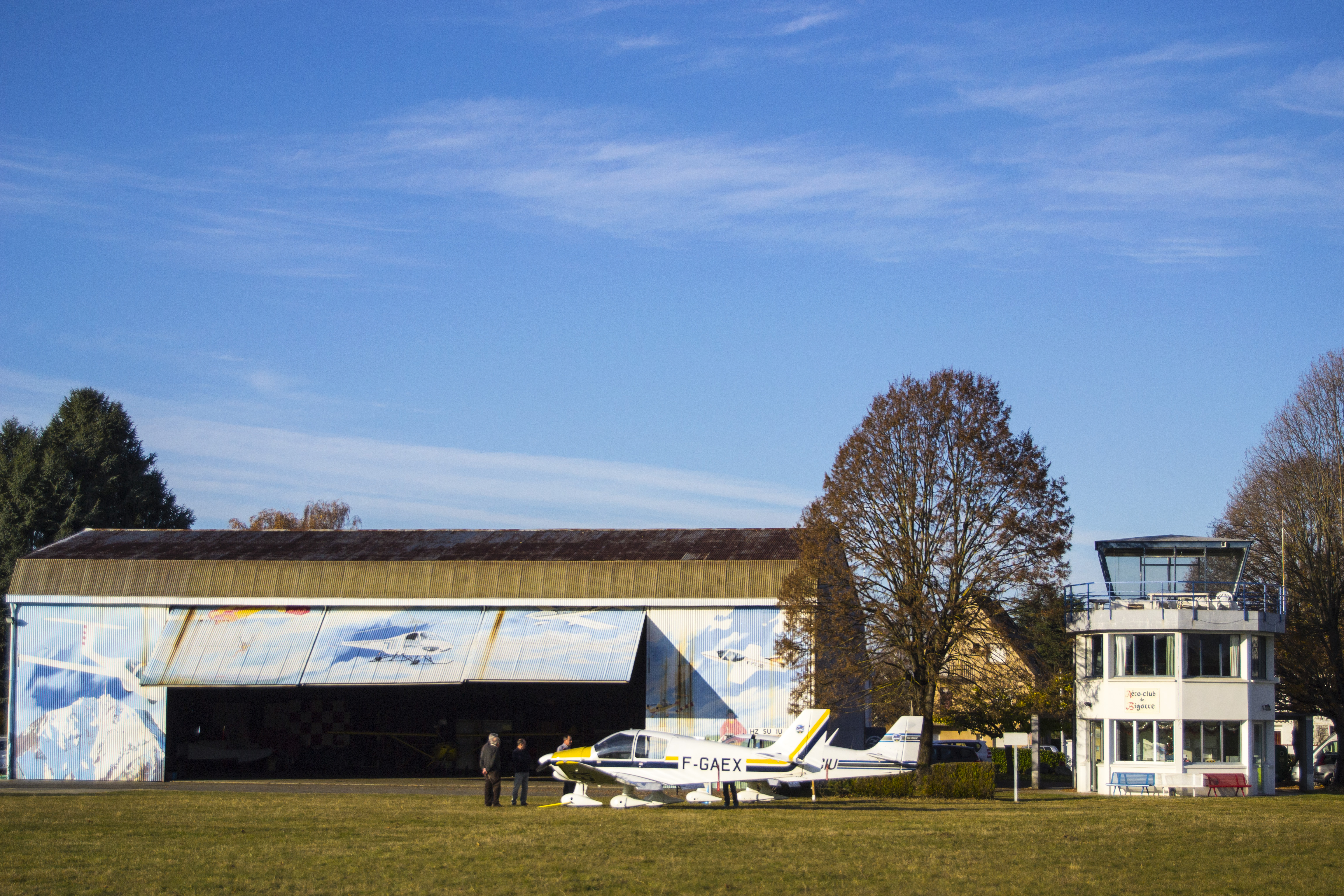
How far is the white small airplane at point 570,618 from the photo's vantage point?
38.3 meters

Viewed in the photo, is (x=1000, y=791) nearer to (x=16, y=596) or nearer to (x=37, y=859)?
(x=37, y=859)

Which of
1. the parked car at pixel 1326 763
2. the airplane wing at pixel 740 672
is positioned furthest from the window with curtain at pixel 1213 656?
the airplane wing at pixel 740 672

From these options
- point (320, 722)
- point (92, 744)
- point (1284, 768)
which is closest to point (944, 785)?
point (1284, 768)

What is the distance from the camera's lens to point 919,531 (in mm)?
33781

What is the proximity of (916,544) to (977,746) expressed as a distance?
16211 mm

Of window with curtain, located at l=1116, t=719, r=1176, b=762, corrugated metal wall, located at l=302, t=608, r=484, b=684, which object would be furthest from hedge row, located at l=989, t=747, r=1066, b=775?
corrugated metal wall, located at l=302, t=608, r=484, b=684

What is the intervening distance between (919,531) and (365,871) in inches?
859

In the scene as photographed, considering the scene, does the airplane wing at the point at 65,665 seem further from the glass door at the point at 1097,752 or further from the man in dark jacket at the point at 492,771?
the glass door at the point at 1097,752

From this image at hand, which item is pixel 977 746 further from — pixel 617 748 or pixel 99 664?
pixel 99 664

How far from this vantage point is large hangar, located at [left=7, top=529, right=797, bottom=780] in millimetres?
37094

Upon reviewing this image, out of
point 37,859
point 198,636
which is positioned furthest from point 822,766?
point 198,636

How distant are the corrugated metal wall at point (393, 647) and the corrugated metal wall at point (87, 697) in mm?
5851

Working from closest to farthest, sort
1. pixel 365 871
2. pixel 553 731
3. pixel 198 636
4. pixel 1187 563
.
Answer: pixel 365 871 → pixel 1187 563 → pixel 198 636 → pixel 553 731

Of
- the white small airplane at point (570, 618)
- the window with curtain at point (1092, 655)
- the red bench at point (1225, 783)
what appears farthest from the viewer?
the white small airplane at point (570, 618)
